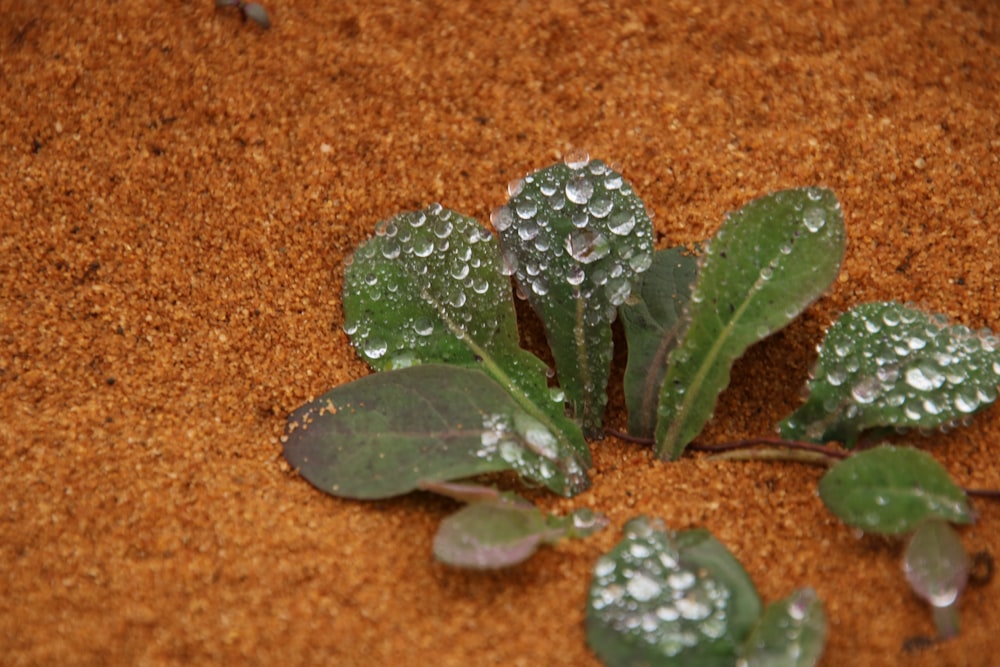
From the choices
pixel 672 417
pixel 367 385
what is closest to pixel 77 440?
pixel 367 385

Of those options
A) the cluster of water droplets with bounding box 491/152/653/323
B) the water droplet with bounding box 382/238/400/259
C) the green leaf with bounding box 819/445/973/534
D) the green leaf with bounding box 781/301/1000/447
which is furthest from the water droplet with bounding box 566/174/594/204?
the green leaf with bounding box 819/445/973/534

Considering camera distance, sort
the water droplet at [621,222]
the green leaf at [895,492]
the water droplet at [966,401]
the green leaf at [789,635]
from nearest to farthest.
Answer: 1. the green leaf at [789,635]
2. the green leaf at [895,492]
3. the water droplet at [966,401]
4. the water droplet at [621,222]

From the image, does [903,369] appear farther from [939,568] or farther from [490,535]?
[490,535]

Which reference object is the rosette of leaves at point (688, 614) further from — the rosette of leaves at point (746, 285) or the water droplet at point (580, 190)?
the water droplet at point (580, 190)

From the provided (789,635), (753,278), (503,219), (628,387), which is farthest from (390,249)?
(789,635)

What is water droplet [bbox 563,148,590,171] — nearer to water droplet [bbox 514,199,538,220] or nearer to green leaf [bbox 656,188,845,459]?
water droplet [bbox 514,199,538,220]

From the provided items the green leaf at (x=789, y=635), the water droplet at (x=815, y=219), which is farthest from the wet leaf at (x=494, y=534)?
the water droplet at (x=815, y=219)
